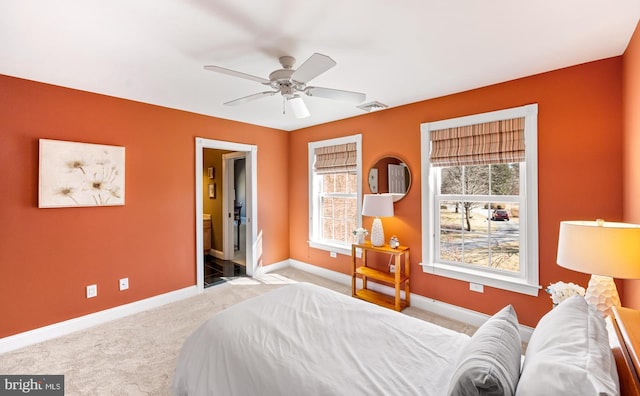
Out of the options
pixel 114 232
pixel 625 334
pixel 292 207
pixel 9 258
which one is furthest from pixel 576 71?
pixel 9 258

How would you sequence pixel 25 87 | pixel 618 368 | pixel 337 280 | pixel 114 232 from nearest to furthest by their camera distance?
pixel 618 368 < pixel 25 87 < pixel 114 232 < pixel 337 280

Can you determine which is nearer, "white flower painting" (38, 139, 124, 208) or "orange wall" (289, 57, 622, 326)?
"orange wall" (289, 57, 622, 326)

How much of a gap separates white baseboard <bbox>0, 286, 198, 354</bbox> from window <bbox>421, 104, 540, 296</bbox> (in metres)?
3.22

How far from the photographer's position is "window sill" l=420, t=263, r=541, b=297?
8.89 ft

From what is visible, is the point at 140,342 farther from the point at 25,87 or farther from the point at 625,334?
the point at 625,334

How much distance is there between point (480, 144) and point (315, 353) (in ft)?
8.61

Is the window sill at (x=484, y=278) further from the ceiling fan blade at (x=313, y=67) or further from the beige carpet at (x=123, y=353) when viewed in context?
the ceiling fan blade at (x=313, y=67)

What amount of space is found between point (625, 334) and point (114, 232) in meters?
4.08

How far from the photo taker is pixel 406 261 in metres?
3.49

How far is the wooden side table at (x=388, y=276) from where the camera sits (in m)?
3.32

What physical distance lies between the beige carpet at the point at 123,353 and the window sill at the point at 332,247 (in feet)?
4.09

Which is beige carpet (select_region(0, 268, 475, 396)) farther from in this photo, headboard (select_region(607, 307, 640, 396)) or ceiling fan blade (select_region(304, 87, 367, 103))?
ceiling fan blade (select_region(304, 87, 367, 103))

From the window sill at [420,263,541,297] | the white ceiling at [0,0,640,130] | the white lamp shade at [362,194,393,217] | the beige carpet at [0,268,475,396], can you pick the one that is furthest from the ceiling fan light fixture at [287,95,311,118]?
the beige carpet at [0,268,475,396]

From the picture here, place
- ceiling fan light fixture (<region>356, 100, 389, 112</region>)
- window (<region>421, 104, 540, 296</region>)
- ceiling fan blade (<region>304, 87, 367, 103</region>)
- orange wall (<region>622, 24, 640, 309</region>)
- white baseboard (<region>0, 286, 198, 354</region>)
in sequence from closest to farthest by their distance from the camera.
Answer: orange wall (<region>622, 24, 640, 309</region>), ceiling fan blade (<region>304, 87, 367, 103</region>), white baseboard (<region>0, 286, 198, 354</region>), window (<region>421, 104, 540, 296</region>), ceiling fan light fixture (<region>356, 100, 389, 112</region>)
